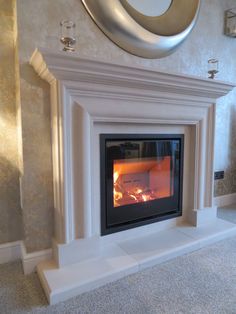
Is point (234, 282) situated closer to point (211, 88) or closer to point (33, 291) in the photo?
point (33, 291)

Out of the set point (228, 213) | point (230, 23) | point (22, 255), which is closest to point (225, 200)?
point (228, 213)

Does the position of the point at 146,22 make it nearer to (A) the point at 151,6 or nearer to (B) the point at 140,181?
(A) the point at 151,6

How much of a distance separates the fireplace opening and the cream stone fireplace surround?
2.7 inches

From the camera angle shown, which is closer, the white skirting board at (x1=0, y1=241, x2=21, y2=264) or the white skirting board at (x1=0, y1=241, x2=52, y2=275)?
the white skirting board at (x1=0, y1=241, x2=52, y2=275)

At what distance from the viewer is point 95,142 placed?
5.41ft

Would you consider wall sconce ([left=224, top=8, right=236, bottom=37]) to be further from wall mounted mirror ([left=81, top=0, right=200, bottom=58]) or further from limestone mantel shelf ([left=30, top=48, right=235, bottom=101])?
limestone mantel shelf ([left=30, top=48, right=235, bottom=101])

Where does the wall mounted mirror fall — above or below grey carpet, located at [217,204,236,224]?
above

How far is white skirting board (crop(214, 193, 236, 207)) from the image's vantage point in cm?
282

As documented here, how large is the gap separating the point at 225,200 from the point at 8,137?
253 centimetres

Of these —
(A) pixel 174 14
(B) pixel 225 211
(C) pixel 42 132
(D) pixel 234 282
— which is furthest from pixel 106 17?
(B) pixel 225 211

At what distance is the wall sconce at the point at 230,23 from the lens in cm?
251

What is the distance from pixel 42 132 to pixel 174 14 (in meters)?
1.55

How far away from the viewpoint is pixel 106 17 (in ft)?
5.53

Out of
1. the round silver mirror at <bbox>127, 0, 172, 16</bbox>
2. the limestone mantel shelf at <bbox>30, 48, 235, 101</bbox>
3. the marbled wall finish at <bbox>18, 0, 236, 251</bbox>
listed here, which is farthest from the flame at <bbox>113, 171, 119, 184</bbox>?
the round silver mirror at <bbox>127, 0, 172, 16</bbox>
